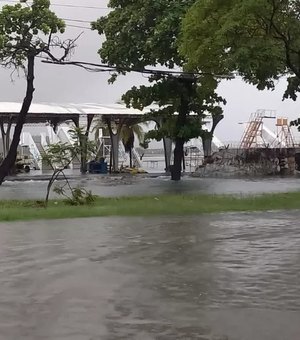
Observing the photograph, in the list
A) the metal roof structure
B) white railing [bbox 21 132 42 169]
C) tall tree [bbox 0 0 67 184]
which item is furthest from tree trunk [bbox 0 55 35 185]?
white railing [bbox 21 132 42 169]

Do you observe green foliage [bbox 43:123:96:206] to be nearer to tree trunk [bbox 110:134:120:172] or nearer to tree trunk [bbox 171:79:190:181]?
tree trunk [bbox 171:79:190:181]

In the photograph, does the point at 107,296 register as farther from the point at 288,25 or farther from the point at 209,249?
the point at 288,25

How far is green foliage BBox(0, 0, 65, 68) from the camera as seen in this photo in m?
26.6

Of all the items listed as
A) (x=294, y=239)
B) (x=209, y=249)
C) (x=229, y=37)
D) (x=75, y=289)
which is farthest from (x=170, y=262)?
(x=229, y=37)

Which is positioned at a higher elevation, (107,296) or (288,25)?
(288,25)

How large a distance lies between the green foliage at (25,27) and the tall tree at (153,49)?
442cm

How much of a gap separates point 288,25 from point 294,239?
10.8 metres

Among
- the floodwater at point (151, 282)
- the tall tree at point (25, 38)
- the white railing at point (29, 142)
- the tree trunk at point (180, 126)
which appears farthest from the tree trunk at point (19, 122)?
the white railing at point (29, 142)

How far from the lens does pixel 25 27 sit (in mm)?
27328

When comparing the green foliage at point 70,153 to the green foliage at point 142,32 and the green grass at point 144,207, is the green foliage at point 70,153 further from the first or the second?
the green foliage at point 142,32

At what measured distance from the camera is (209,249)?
10.5m

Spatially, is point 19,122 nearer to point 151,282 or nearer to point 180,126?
point 180,126

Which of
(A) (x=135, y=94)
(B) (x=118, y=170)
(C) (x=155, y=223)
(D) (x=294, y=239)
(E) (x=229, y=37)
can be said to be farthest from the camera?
(B) (x=118, y=170)

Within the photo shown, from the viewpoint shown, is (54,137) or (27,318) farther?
(54,137)
